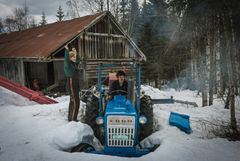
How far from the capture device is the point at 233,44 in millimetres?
5551

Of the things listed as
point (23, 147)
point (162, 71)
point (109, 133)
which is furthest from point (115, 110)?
point (162, 71)

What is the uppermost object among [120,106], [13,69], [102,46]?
[102,46]

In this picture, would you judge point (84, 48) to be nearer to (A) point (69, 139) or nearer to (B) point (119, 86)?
(B) point (119, 86)

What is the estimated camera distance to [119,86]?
18.9ft

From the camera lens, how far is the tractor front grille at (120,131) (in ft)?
15.4

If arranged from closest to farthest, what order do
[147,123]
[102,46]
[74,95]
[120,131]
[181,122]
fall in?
[120,131] < [147,123] < [181,122] < [74,95] < [102,46]

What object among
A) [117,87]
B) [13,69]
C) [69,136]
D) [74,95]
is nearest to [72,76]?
[74,95]

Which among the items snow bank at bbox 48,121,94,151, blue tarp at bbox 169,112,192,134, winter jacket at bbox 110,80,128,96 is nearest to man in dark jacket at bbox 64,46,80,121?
snow bank at bbox 48,121,94,151

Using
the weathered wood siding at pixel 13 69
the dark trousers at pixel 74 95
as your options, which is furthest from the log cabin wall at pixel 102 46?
the dark trousers at pixel 74 95

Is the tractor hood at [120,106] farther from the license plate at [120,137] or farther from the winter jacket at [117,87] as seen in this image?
the license plate at [120,137]

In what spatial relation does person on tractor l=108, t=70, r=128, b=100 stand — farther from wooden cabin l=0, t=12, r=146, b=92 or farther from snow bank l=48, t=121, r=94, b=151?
wooden cabin l=0, t=12, r=146, b=92

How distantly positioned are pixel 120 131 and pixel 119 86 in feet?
4.53

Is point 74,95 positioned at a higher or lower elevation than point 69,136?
higher

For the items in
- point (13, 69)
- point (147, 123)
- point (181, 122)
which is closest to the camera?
point (147, 123)
